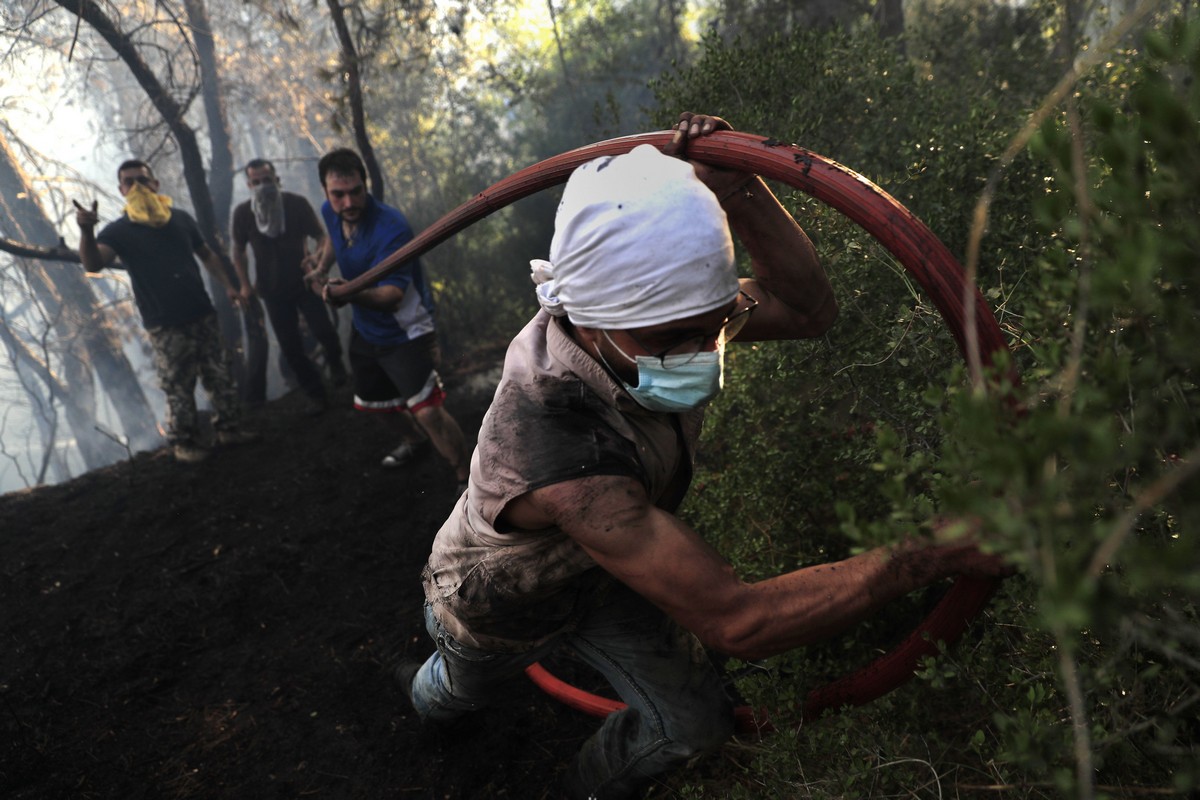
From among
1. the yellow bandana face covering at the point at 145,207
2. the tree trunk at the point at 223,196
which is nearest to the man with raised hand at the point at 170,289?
the yellow bandana face covering at the point at 145,207

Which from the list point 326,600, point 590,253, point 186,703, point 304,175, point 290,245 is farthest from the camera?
point 304,175

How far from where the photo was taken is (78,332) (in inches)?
604

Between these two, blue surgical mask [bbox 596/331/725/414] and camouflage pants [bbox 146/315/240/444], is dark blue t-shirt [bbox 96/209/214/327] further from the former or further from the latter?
blue surgical mask [bbox 596/331/725/414]

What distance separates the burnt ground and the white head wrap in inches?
88.1

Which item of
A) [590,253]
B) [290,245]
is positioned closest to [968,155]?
[590,253]

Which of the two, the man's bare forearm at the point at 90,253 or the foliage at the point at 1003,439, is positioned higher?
the man's bare forearm at the point at 90,253

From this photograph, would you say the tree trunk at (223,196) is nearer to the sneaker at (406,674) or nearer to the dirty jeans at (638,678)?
the sneaker at (406,674)

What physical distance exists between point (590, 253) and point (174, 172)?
27.0 m

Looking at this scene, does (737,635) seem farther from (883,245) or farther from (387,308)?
(387,308)

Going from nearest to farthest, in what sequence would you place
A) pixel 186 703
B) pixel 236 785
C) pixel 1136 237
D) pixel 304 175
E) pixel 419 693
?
pixel 1136 237
pixel 419 693
pixel 236 785
pixel 186 703
pixel 304 175

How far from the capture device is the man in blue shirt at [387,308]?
16.4 feet

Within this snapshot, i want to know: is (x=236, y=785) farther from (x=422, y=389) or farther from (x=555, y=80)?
(x=555, y=80)

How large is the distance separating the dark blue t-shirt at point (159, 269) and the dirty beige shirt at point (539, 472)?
565 centimetres

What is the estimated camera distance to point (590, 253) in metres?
1.72
